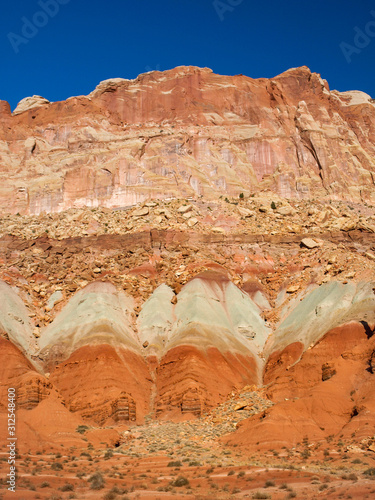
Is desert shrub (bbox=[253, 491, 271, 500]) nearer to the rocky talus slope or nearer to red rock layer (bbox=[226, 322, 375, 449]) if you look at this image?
the rocky talus slope

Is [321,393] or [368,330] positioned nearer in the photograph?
[321,393]

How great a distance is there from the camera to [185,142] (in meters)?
87.7

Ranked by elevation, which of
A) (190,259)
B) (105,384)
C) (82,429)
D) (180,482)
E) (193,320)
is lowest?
(180,482)

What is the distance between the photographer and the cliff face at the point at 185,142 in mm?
83919

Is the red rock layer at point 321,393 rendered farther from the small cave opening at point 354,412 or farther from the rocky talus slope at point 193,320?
the rocky talus slope at point 193,320

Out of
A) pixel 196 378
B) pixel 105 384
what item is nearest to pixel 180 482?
pixel 196 378

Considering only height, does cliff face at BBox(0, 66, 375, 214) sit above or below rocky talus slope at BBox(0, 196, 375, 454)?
above

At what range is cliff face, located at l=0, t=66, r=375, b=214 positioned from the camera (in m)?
83.9

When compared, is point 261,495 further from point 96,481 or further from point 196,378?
point 196,378

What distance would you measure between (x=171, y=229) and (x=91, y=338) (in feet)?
A: 68.9

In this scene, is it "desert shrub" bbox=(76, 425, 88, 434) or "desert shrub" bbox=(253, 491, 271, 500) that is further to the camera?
"desert shrub" bbox=(76, 425, 88, 434)

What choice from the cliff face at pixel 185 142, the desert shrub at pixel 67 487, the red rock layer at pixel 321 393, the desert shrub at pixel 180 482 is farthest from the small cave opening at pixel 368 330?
the cliff face at pixel 185 142

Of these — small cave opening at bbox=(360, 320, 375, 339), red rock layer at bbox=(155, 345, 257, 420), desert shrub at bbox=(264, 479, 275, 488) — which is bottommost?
desert shrub at bbox=(264, 479, 275, 488)

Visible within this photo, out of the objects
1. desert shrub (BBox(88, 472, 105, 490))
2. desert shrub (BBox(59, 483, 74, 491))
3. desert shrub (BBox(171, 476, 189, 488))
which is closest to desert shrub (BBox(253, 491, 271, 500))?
desert shrub (BBox(171, 476, 189, 488))
